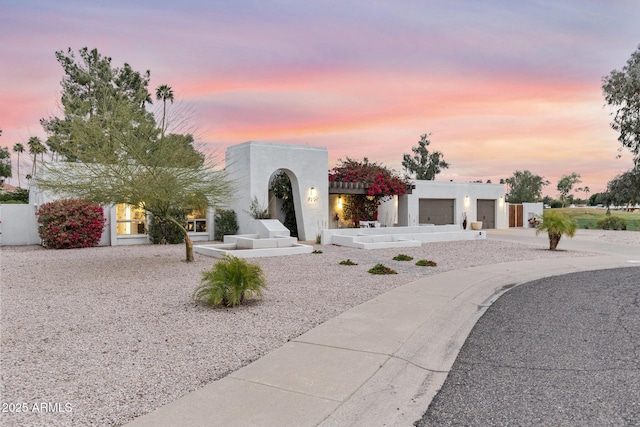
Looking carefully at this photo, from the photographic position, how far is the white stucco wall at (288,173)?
19656 mm

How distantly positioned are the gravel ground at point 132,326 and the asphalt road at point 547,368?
2.27 metres

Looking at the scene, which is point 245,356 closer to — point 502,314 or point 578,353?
point 578,353

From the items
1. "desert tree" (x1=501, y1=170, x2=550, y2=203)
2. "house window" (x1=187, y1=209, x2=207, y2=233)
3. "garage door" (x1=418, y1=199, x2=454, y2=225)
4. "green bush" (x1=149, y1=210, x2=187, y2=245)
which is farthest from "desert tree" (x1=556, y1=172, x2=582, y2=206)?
"green bush" (x1=149, y1=210, x2=187, y2=245)

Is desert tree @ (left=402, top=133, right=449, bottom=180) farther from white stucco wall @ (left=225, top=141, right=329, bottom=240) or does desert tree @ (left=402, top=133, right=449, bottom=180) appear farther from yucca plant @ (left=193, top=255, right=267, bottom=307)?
yucca plant @ (left=193, top=255, right=267, bottom=307)

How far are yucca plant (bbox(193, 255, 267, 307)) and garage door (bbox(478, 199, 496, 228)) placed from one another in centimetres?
2701

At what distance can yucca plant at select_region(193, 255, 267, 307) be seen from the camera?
7.37 m

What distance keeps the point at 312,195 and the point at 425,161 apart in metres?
31.2

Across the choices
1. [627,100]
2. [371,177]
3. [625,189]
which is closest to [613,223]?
[625,189]

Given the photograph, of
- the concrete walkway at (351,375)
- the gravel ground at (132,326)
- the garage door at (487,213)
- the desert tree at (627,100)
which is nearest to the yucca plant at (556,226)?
the gravel ground at (132,326)

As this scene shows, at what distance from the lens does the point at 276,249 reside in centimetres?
1530

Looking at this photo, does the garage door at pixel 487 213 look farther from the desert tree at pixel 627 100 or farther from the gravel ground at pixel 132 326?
the gravel ground at pixel 132 326

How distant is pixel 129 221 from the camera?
1978 cm

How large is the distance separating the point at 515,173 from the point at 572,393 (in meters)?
72.8

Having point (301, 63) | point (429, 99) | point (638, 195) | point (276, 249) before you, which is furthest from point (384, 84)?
point (638, 195)
